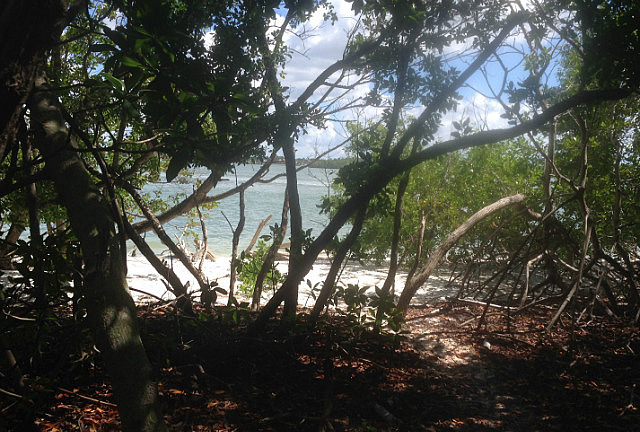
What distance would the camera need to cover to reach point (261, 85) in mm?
4398

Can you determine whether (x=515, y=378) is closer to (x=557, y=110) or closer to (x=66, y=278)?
(x=557, y=110)

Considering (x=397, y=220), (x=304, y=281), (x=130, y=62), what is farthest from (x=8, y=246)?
(x=397, y=220)

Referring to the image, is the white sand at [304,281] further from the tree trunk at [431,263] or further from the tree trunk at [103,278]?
the tree trunk at [103,278]

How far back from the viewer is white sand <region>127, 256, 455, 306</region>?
7309 millimetres

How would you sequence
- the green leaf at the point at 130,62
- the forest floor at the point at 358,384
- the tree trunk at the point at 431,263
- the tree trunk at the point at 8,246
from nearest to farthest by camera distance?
the green leaf at the point at 130,62 → the tree trunk at the point at 8,246 → the forest floor at the point at 358,384 → the tree trunk at the point at 431,263

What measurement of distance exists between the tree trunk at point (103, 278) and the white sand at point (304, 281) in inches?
165

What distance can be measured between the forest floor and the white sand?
232cm

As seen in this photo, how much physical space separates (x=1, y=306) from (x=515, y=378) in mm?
4089

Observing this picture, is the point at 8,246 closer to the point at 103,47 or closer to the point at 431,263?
the point at 103,47

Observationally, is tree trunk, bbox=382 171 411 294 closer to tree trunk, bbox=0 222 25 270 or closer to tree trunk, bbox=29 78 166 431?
tree trunk, bbox=29 78 166 431

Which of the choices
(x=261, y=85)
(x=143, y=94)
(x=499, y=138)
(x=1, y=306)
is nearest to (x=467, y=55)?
(x=499, y=138)

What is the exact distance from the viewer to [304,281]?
6664 mm

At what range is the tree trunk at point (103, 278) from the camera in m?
2.05

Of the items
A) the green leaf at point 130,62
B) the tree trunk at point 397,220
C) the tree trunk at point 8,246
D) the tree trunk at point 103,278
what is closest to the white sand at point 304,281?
the tree trunk at point 8,246
